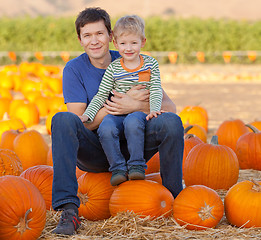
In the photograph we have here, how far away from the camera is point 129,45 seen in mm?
3549

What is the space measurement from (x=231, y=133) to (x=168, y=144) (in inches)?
106

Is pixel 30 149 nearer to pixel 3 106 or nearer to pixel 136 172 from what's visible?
pixel 136 172

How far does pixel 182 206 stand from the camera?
322cm

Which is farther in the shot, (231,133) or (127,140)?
(231,133)

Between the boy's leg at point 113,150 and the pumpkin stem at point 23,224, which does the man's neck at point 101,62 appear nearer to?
the boy's leg at point 113,150

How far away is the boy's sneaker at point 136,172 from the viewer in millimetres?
3248

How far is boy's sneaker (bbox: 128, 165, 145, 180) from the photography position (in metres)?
3.25

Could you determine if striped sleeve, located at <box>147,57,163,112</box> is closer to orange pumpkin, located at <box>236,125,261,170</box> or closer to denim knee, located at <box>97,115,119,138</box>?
denim knee, located at <box>97,115,119,138</box>

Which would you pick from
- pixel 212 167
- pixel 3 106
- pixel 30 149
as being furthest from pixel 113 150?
pixel 3 106

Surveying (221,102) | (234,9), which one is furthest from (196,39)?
(234,9)

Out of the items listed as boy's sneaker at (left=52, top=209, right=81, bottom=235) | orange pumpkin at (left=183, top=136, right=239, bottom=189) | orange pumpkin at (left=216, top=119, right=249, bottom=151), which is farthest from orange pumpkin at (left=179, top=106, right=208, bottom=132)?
boy's sneaker at (left=52, top=209, right=81, bottom=235)

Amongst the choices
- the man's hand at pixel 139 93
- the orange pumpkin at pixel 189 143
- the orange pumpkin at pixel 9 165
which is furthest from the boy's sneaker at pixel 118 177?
the orange pumpkin at pixel 189 143

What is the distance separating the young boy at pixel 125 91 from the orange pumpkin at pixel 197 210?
0.32 metres

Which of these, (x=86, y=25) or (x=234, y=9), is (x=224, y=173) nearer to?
(x=86, y=25)
